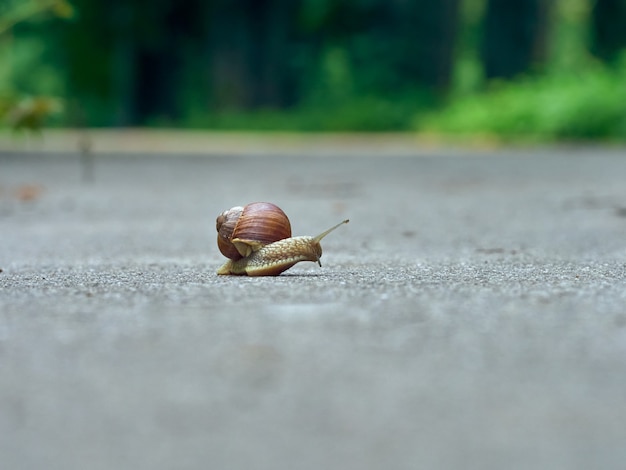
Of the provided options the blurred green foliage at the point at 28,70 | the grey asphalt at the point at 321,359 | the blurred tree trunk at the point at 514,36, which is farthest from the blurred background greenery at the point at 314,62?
the grey asphalt at the point at 321,359

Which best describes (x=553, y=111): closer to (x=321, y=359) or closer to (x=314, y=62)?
(x=314, y=62)

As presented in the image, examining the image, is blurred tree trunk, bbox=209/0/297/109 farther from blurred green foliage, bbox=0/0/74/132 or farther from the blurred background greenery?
blurred green foliage, bbox=0/0/74/132

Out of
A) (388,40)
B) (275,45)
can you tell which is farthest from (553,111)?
(275,45)

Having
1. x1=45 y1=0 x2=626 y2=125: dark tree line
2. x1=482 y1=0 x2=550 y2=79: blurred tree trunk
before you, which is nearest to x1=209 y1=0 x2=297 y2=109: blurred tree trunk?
x1=45 y1=0 x2=626 y2=125: dark tree line

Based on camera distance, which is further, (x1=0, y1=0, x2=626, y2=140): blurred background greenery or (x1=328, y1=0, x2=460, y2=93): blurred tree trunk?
(x1=328, y1=0, x2=460, y2=93): blurred tree trunk

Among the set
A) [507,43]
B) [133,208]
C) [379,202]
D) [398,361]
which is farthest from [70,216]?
[507,43]

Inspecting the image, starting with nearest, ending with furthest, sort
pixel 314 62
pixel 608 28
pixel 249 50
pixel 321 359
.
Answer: pixel 321 359 → pixel 608 28 → pixel 249 50 → pixel 314 62
